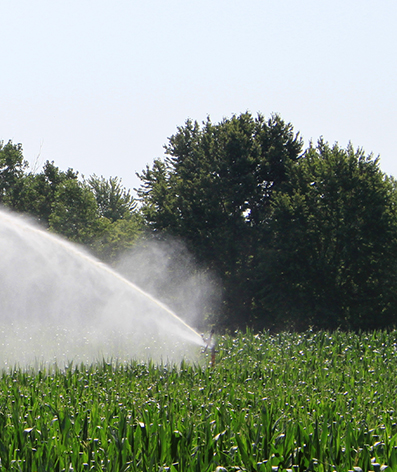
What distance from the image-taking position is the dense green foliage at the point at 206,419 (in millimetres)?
6039

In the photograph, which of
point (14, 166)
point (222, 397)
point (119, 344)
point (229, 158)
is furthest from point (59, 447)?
point (14, 166)

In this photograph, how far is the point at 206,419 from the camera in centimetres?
757

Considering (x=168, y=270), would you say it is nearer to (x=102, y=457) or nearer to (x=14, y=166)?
(x=14, y=166)

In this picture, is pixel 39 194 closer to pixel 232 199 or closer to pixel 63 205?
pixel 63 205

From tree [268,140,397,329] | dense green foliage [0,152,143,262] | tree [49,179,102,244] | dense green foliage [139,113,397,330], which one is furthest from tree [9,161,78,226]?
tree [268,140,397,329]

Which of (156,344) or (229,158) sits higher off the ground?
(229,158)

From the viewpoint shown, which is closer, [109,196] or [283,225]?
[283,225]

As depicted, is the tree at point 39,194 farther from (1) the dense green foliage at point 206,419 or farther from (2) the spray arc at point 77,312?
(1) the dense green foliage at point 206,419

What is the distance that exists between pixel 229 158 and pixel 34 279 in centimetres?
1529

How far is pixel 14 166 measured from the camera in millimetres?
62062

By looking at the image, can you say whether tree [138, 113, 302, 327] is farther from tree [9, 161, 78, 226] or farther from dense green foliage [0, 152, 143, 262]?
tree [9, 161, 78, 226]

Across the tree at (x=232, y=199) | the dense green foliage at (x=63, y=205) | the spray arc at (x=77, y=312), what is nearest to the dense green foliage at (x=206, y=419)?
the spray arc at (x=77, y=312)

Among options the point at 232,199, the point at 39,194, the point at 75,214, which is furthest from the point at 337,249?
the point at 39,194

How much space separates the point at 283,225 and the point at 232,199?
14.4ft
